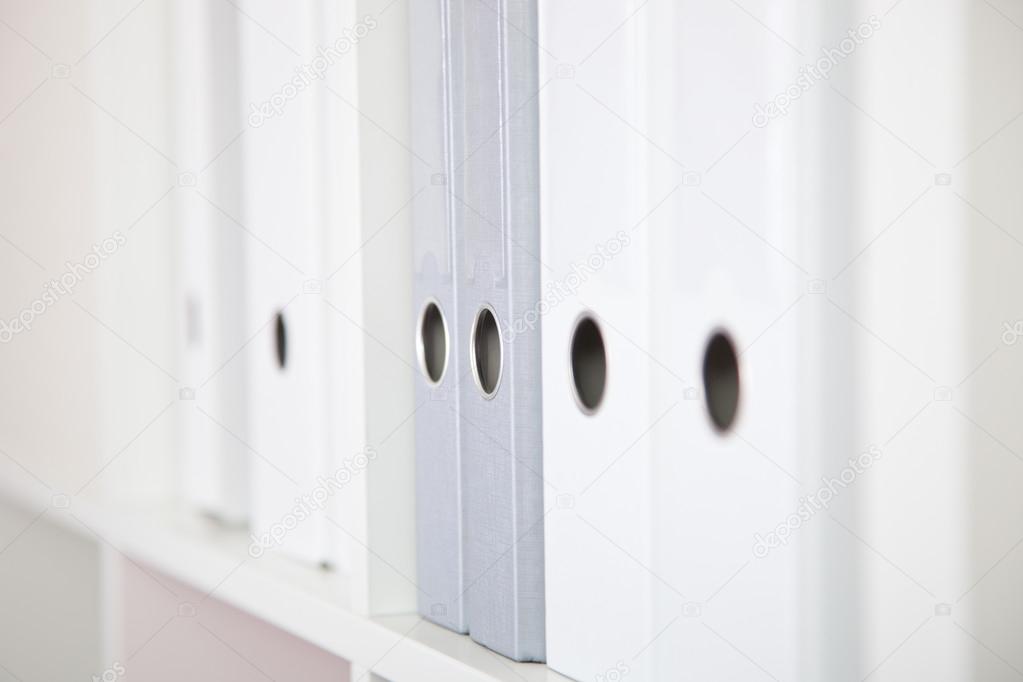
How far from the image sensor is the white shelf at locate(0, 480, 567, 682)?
0.58m

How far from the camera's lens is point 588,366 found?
512 millimetres

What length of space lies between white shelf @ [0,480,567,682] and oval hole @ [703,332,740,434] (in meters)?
0.18

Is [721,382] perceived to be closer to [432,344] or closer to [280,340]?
[432,344]

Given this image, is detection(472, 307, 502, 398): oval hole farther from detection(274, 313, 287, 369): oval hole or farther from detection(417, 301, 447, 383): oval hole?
detection(274, 313, 287, 369): oval hole

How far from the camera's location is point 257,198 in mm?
889

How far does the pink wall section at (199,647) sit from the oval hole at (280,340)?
0.35m

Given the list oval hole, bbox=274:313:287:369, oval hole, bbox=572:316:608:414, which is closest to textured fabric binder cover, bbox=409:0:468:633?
oval hole, bbox=572:316:608:414

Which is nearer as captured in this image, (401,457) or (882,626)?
(882,626)

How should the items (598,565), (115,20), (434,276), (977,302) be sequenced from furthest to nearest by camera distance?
(115,20) < (434,276) < (598,565) < (977,302)

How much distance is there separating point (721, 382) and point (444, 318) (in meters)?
0.24

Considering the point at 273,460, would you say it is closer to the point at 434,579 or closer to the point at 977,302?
the point at 434,579

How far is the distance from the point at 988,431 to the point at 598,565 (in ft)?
0.62

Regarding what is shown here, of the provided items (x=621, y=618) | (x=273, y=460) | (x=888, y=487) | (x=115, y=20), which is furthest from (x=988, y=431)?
(x=115, y=20)

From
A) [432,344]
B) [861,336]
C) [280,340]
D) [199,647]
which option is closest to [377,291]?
[432,344]
